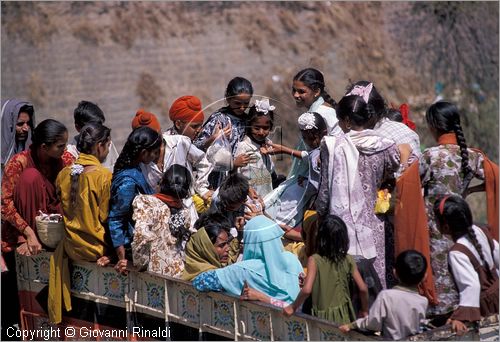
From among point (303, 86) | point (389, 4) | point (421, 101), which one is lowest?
point (303, 86)

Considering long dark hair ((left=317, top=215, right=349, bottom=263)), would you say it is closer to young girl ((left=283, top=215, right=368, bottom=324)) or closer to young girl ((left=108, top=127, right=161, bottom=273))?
young girl ((left=283, top=215, right=368, bottom=324))

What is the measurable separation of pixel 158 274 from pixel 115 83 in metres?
12.0

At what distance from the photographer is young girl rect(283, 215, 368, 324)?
7.07m

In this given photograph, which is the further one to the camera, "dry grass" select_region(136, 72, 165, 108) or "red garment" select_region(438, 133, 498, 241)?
"dry grass" select_region(136, 72, 165, 108)

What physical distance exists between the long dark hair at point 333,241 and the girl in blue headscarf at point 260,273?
51 centimetres

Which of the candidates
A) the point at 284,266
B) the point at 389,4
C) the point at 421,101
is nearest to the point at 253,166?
the point at 284,266

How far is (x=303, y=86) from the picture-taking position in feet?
28.1

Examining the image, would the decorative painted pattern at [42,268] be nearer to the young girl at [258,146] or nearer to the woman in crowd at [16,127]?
the woman in crowd at [16,127]

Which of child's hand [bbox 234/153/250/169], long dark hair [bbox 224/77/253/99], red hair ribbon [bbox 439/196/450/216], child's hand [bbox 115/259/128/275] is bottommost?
child's hand [bbox 115/259/128/275]

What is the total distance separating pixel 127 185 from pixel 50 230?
2.79 ft

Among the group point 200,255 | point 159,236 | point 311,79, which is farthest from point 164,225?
point 311,79

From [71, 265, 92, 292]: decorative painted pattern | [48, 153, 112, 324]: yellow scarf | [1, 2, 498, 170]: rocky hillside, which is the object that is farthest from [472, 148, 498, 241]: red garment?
[1, 2, 498, 170]: rocky hillside

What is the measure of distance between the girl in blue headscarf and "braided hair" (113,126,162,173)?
0.96 metres

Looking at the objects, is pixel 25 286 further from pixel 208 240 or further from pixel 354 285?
pixel 354 285
